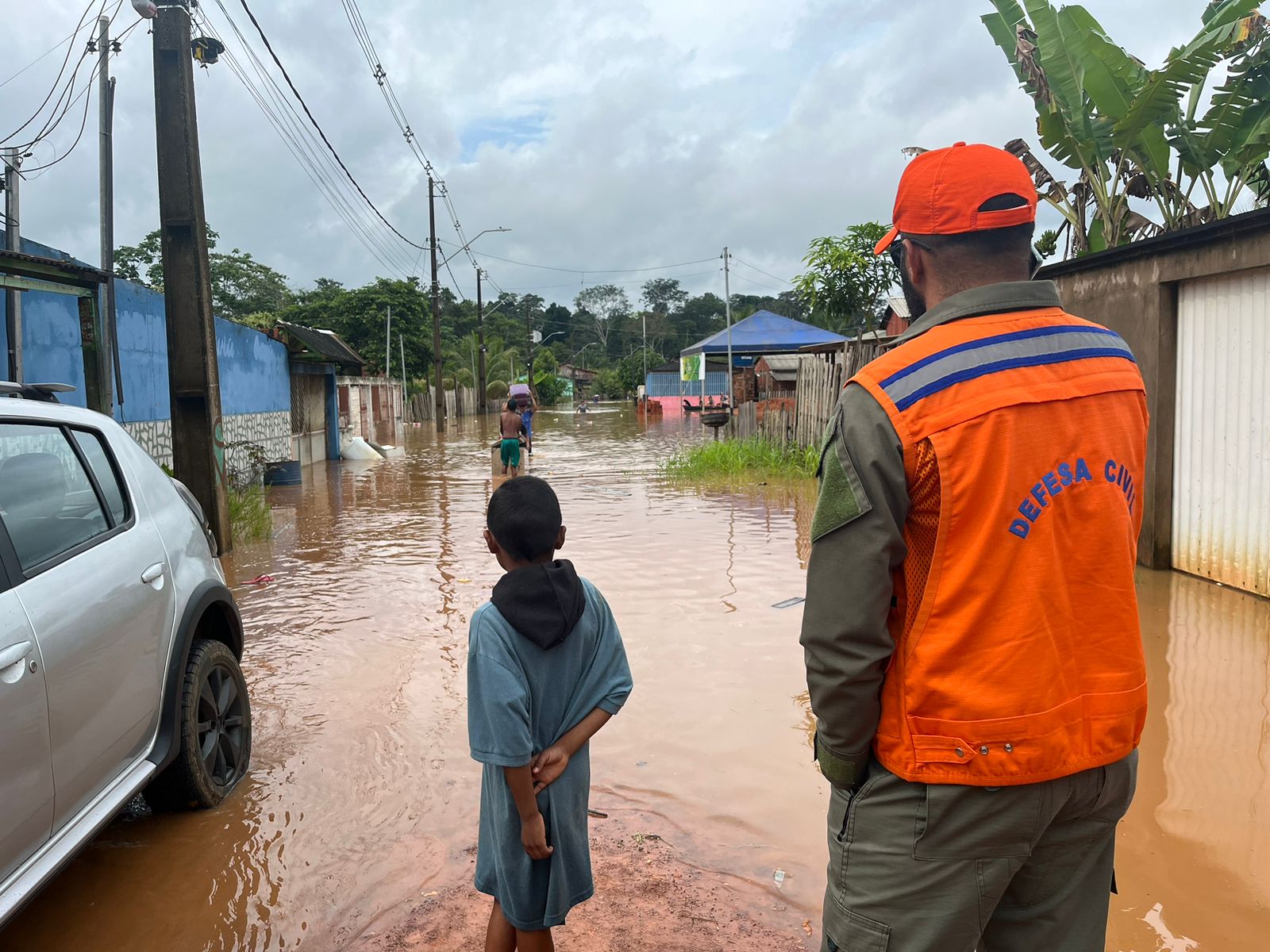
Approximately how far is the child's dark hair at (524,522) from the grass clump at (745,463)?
1304 cm

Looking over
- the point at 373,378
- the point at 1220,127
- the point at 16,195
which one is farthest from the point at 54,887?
the point at 373,378

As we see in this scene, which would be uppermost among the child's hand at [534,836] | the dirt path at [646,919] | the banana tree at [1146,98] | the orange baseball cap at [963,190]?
the banana tree at [1146,98]

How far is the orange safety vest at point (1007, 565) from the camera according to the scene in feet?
5.45

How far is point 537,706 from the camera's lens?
2.38 m

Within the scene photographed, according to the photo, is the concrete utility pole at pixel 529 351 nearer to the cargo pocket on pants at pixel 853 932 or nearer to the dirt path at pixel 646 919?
the dirt path at pixel 646 919

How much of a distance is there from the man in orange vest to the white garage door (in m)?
6.11

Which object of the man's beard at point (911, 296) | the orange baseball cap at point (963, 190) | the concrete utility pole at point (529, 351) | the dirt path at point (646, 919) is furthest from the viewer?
the concrete utility pole at point (529, 351)

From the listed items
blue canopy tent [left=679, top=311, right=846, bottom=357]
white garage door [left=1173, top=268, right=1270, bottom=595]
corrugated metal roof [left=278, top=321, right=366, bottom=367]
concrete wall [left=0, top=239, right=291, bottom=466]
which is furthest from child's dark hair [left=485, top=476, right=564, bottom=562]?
blue canopy tent [left=679, top=311, right=846, bottom=357]

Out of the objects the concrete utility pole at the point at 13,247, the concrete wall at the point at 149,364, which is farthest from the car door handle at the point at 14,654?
the concrete wall at the point at 149,364

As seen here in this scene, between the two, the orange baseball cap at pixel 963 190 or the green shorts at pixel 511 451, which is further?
the green shorts at pixel 511 451

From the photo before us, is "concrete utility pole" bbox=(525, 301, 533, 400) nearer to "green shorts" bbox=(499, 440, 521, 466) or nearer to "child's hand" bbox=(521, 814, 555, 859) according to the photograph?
"green shorts" bbox=(499, 440, 521, 466)

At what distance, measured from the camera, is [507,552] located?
2414 mm

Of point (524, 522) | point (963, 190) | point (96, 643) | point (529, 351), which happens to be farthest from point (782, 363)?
point (529, 351)

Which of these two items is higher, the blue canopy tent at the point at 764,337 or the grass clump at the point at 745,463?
the blue canopy tent at the point at 764,337
